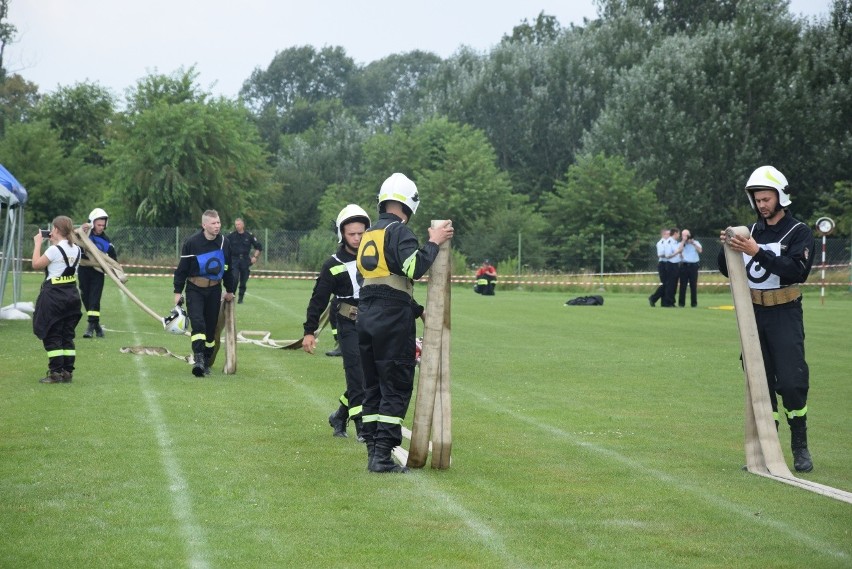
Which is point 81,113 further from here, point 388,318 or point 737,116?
point 388,318

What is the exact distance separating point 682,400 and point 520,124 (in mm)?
64908

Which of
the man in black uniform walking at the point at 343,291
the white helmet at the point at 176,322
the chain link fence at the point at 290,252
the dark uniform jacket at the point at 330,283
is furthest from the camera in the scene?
the chain link fence at the point at 290,252

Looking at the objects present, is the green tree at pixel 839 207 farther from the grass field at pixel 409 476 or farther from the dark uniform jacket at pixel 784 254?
the dark uniform jacket at pixel 784 254

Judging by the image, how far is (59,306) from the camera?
13625mm

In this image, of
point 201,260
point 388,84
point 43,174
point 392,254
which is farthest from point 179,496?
point 388,84

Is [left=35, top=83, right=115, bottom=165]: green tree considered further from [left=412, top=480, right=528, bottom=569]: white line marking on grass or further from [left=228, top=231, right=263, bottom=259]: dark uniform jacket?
[left=412, top=480, right=528, bottom=569]: white line marking on grass

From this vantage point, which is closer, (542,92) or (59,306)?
(59,306)

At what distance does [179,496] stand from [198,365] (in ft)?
23.5

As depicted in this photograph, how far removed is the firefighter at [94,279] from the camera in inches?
776

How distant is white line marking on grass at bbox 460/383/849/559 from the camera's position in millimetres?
6403

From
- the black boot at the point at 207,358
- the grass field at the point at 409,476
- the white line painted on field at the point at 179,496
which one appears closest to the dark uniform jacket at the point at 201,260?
the black boot at the point at 207,358

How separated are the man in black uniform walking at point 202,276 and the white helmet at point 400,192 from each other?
6.66 metres

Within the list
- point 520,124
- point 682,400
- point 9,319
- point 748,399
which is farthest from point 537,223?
point 748,399

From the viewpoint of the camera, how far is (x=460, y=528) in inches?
262
